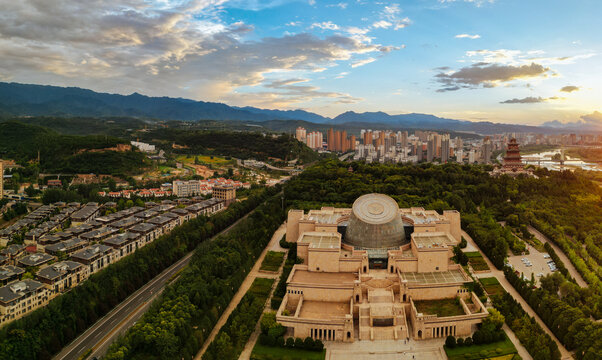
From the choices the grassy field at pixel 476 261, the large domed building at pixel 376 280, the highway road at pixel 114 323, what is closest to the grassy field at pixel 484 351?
the large domed building at pixel 376 280

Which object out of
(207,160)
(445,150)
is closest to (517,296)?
(207,160)

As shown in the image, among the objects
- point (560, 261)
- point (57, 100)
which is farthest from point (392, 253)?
point (57, 100)

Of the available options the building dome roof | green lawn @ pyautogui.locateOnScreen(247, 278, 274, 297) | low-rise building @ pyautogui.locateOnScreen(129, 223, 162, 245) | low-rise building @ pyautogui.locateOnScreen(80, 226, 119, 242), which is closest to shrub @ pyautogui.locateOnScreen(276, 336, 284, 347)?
green lawn @ pyautogui.locateOnScreen(247, 278, 274, 297)

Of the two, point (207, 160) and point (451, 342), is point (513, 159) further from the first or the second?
point (207, 160)

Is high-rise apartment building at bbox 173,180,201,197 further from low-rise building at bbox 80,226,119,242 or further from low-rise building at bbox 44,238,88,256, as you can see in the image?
low-rise building at bbox 44,238,88,256

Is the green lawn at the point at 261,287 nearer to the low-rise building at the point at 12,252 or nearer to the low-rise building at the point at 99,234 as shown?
the low-rise building at the point at 99,234

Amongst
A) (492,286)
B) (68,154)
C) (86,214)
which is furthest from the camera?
(68,154)
